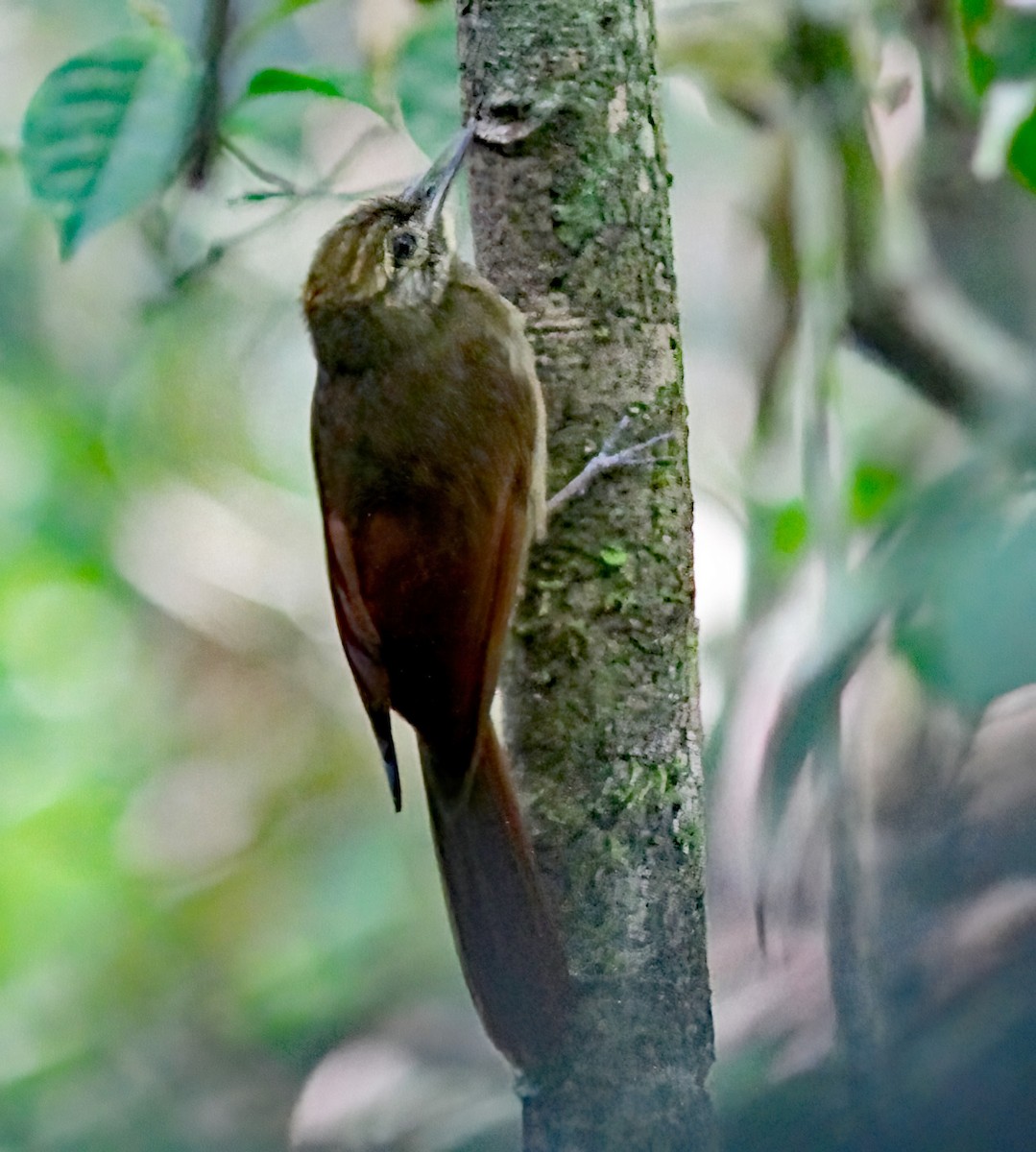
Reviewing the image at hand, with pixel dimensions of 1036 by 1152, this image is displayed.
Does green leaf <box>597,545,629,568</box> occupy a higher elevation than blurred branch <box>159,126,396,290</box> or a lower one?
lower

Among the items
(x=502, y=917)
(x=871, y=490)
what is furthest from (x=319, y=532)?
(x=871, y=490)

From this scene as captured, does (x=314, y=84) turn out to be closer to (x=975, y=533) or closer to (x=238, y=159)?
(x=238, y=159)

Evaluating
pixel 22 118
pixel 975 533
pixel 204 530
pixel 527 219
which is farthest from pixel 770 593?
pixel 22 118

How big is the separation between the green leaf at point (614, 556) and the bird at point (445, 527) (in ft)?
0.18

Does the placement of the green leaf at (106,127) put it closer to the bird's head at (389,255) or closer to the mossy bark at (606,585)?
the bird's head at (389,255)

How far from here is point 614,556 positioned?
0.96 metres

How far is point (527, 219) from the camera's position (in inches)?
36.9

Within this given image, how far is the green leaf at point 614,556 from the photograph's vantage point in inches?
37.8

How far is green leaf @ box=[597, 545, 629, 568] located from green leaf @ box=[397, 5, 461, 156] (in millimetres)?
399

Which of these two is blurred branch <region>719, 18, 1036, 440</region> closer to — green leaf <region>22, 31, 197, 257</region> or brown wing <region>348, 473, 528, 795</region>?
brown wing <region>348, 473, 528, 795</region>

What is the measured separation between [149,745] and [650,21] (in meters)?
0.81

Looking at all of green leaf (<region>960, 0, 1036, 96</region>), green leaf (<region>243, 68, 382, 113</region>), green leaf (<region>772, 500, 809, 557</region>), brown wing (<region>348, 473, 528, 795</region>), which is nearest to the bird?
brown wing (<region>348, 473, 528, 795</region>)

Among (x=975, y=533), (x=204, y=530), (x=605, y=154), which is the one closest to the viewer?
(x=605, y=154)

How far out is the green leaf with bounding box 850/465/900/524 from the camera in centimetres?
111
